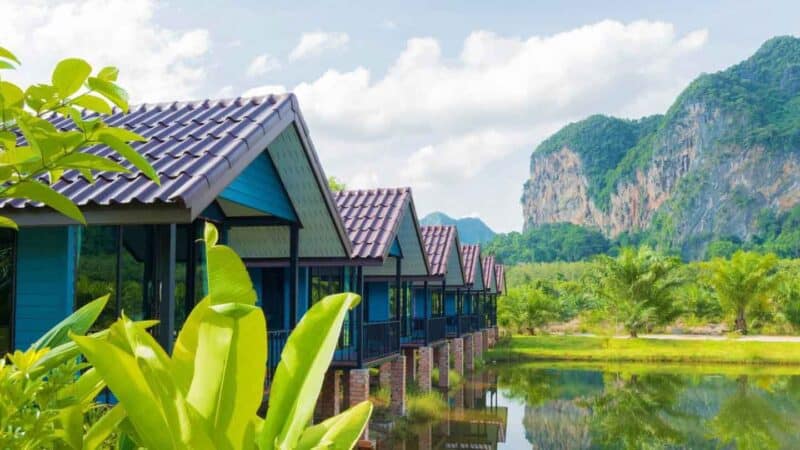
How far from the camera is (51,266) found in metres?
7.93

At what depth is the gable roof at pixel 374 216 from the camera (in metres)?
14.5

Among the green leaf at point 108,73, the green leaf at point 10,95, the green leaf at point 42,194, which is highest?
the green leaf at point 108,73

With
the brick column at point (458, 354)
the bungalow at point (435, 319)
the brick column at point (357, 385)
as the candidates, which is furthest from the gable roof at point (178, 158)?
the brick column at point (458, 354)

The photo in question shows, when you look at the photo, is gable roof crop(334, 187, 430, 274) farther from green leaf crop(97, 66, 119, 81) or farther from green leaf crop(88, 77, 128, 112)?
green leaf crop(88, 77, 128, 112)

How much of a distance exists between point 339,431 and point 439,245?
23.1 m

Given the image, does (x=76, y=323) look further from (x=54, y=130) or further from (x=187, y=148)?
(x=187, y=148)

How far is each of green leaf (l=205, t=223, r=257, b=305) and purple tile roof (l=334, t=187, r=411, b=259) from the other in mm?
12664

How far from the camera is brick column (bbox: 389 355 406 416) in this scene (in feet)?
61.9

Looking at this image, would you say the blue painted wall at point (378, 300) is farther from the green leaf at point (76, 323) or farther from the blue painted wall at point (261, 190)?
the green leaf at point (76, 323)

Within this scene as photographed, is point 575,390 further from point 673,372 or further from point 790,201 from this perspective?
point 790,201

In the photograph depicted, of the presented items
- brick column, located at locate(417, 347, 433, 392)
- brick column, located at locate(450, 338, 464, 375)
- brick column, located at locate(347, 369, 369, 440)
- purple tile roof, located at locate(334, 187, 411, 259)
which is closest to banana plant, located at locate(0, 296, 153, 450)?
purple tile roof, located at locate(334, 187, 411, 259)

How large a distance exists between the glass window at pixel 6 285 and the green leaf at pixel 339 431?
295 inches

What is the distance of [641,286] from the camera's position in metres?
43.3

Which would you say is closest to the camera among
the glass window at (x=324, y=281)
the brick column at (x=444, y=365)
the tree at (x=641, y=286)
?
the glass window at (x=324, y=281)
